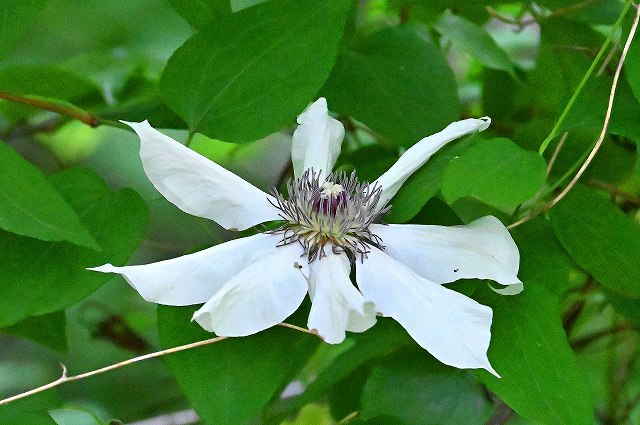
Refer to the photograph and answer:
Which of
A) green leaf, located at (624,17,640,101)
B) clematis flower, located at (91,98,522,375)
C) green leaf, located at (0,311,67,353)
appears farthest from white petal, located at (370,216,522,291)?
green leaf, located at (0,311,67,353)

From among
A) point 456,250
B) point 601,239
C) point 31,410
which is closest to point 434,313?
point 456,250

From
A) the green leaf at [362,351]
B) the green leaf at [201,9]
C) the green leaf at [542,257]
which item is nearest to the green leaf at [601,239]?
the green leaf at [542,257]

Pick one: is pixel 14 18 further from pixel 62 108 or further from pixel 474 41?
pixel 474 41

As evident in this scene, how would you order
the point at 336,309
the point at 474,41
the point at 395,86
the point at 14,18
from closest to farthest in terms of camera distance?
1. the point at 336,309
2. the point at 14,18
3. the point at 395,86
4. the point at 474,41

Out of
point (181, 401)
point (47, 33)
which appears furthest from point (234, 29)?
point (47, 33)

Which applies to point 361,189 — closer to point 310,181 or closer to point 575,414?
point 310,181

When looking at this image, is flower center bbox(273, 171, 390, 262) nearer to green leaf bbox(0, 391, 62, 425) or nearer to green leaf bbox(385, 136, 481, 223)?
green leaf bbox(385, 136, 481, 223)
